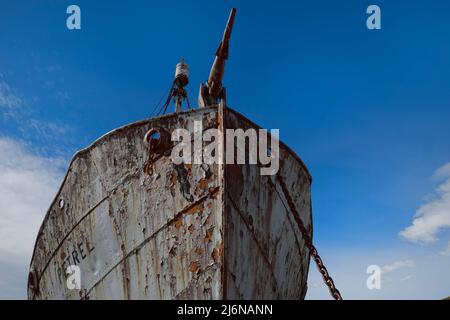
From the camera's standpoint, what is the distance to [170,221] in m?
3.69

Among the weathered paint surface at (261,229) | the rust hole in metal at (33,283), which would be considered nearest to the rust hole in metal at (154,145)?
the weathered paint surface at (261,229)

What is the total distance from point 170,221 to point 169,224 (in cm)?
3

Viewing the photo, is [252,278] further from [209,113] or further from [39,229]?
[39,229]

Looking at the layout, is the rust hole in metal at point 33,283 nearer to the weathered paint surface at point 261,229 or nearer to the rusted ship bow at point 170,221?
the rusted ship bow at point 170,221

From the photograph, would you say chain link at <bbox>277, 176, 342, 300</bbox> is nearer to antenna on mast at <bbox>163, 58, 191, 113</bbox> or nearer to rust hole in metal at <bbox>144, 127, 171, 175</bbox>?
rust hole in metal at <bbox>144, 127, 171, 175</bbox>

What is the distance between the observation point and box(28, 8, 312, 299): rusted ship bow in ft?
11.5

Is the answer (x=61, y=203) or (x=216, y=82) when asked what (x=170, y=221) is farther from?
(x=216, y=82)

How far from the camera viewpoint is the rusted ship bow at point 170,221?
3.52 metres

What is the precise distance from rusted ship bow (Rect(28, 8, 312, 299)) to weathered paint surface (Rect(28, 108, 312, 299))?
0.01m

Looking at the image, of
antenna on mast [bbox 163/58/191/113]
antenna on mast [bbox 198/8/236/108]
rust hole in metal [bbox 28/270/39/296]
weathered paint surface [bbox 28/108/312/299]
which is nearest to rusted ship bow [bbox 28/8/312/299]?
weathered paint surface [bbox 28/108/312/299]

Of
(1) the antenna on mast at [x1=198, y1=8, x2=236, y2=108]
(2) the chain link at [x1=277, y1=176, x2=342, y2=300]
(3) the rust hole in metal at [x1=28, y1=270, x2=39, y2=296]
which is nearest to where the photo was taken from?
(2) the chain link at [x1=277, y1=176, x2=342, y2=300]

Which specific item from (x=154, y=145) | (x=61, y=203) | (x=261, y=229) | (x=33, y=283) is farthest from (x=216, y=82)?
(x=33, y=283)

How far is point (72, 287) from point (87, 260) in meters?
0.42
